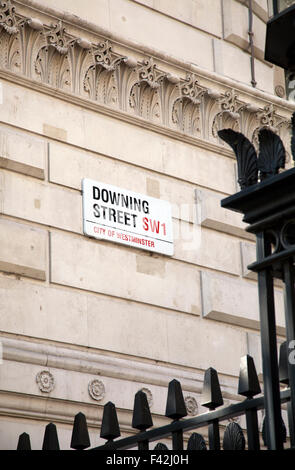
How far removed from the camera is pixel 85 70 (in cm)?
985

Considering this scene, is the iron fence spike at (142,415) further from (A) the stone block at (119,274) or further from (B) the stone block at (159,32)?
(B) the stone block at (159,32)

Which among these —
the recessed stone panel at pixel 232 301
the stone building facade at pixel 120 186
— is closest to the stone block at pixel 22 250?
the stone building facade at pixel 120 186

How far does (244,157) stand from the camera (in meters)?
4.72

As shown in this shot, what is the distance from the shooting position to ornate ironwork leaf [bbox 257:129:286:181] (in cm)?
461

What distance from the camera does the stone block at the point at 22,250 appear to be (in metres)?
8.79

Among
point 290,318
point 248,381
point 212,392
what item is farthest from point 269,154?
Answer: point 212,392

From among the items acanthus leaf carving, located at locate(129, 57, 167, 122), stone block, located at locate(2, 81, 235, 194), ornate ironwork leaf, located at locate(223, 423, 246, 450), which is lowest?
ornate ironwork leaf, located at locate(223, 423, 246, 450)

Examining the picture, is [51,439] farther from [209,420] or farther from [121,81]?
[121,81]

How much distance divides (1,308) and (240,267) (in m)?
2.84

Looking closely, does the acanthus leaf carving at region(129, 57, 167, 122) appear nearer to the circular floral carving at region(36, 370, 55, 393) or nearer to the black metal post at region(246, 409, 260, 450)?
the circular floral carving at region(36, 370, 55, 393)

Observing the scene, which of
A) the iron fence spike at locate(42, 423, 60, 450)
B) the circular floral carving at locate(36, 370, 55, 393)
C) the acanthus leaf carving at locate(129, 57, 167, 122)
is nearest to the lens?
the iron fence spike at locate(42, 423, 60, 450)

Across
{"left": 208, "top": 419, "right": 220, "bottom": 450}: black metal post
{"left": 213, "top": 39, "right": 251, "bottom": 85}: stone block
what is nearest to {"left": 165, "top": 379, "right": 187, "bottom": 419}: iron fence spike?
{"left": 208, "top": 419, "right": 220, "bottom": 450}: black metal post

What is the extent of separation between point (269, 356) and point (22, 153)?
16.6 feet

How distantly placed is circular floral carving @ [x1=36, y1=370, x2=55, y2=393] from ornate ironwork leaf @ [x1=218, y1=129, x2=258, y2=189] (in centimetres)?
429
